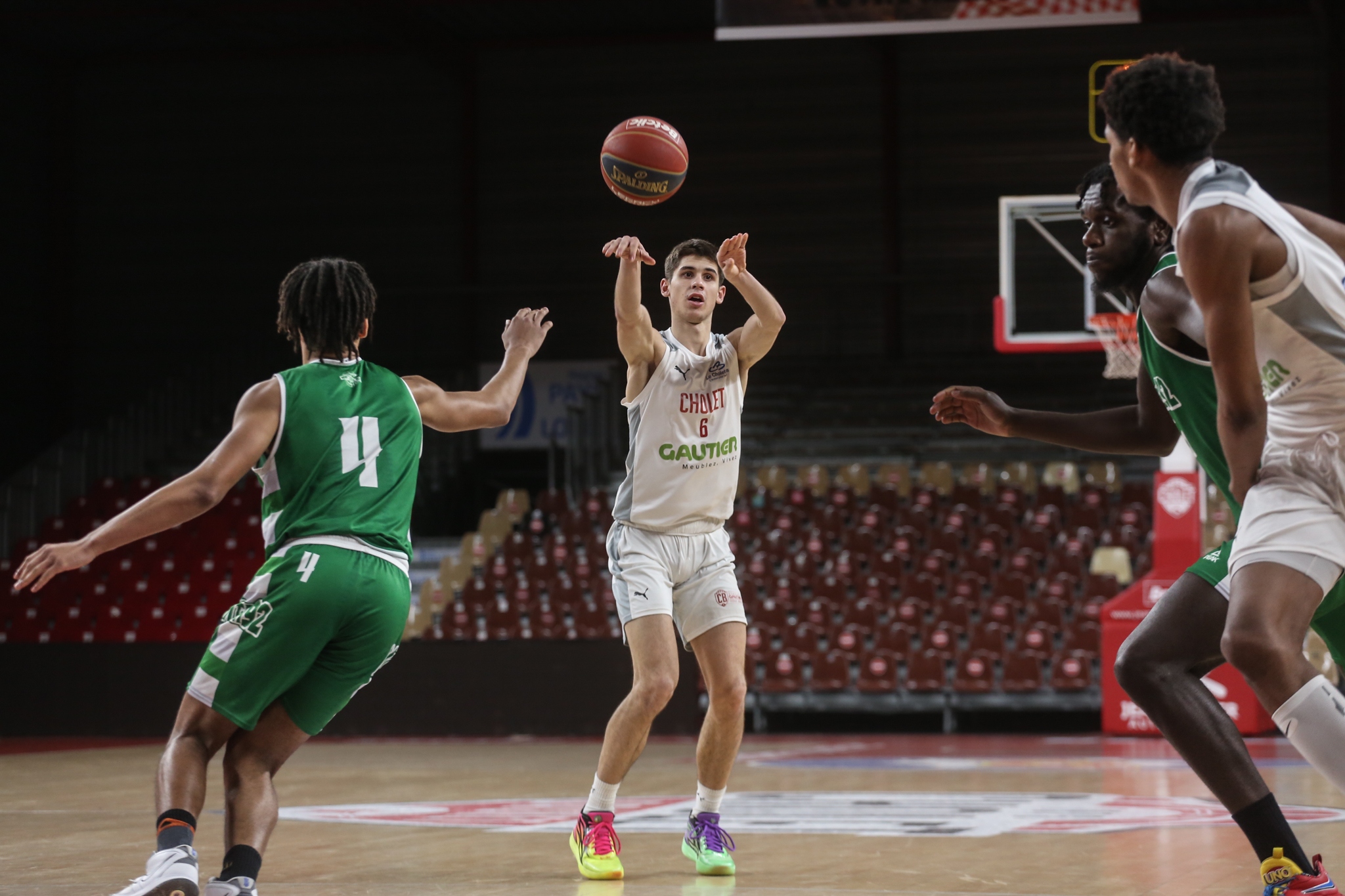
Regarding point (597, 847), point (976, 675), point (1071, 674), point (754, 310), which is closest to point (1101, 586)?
point (1071, 674)

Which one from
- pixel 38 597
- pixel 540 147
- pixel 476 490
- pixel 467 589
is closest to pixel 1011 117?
pixel 540 147

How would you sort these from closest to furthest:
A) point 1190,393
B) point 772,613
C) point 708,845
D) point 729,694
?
point 1190,393 → point 708,845 → point 729,694 → point 772,613

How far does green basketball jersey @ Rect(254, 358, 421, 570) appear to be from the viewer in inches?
165

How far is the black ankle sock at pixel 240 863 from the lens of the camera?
3998 millimetres

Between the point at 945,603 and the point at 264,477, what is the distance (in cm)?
1193

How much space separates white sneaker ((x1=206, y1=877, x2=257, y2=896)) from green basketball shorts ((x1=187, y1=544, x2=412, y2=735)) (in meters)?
0.40

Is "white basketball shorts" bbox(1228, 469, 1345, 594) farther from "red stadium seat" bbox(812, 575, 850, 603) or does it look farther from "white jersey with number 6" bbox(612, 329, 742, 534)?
"red stadium seat" bbox(812, 575, 850, 603)

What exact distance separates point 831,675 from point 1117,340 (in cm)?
428

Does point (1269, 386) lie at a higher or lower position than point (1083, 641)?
higher

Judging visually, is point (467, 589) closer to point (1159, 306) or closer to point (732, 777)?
point (732, 777)

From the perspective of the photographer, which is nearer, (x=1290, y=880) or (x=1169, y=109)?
(x=1169, y=109)

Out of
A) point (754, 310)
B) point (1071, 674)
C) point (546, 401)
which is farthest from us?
point (546, 401)

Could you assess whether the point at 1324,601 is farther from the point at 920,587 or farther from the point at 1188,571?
the point at 920,587

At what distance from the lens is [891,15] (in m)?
13.6
